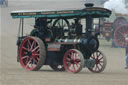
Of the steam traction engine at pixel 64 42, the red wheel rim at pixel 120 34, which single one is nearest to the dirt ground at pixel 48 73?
the steam traction engine at pixel 64 42

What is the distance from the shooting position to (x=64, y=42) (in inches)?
620

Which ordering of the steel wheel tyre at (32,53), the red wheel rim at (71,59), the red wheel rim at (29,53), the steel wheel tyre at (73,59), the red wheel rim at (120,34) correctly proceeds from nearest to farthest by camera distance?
the steel wheel tyre at (73,59) → the red wheel rim at (71,59) → the steel wheel tyre at (32,53) → the red wheel rim at (29,53) → the red wheel rim at (120,34)

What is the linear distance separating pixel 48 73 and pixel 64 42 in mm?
1245

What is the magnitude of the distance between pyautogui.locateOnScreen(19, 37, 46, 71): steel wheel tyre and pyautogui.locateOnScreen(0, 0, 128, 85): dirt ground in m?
0.29

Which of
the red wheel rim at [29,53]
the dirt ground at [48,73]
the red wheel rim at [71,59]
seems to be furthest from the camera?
the red wheel rim at [29,53]

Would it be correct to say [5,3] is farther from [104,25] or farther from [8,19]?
→ [104,25]

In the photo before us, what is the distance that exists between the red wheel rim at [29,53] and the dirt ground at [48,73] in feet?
1.05

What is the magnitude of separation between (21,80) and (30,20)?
29.6 m

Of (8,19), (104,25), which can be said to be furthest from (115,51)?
(8,19)

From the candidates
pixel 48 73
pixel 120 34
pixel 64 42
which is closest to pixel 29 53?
pixel 64 42

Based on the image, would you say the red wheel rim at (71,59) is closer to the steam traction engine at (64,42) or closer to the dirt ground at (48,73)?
the steam traction engine at (64,42)

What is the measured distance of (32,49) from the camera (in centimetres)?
1633

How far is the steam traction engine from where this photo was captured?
15.3 metres

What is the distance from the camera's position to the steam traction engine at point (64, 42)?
15.3 metres
